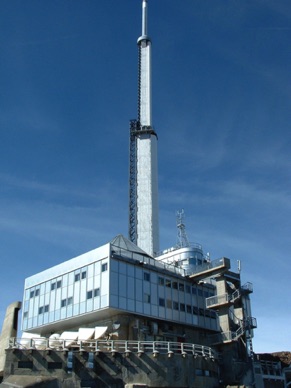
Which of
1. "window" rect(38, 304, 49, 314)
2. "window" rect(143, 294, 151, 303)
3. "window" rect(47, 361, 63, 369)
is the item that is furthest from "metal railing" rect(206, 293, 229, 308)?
"window" rect(47, 361, 63, 369)

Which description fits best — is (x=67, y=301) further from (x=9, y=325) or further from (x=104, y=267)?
(x=9, y=325)

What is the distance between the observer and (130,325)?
49375 millimetres

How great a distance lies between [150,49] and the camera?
94812 millimetres

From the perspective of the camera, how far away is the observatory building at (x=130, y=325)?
39.3 meters

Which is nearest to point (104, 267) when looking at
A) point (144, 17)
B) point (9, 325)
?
point (9, 325)

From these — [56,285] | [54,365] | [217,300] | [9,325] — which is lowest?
[54,365]

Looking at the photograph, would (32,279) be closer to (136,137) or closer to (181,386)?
(181,386)

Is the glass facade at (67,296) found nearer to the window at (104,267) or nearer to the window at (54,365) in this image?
the window at (104,267)

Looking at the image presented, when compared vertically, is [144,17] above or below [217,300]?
above

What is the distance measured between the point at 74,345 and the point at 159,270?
16.3 meters

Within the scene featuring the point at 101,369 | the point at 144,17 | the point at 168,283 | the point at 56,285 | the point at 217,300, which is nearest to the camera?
the point at 101,369

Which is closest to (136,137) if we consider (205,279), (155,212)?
(155,212)

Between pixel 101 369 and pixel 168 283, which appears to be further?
pixel 168 283

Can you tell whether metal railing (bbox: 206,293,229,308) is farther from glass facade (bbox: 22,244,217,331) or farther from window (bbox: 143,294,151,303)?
window (bbox: 143,294,151,303)
